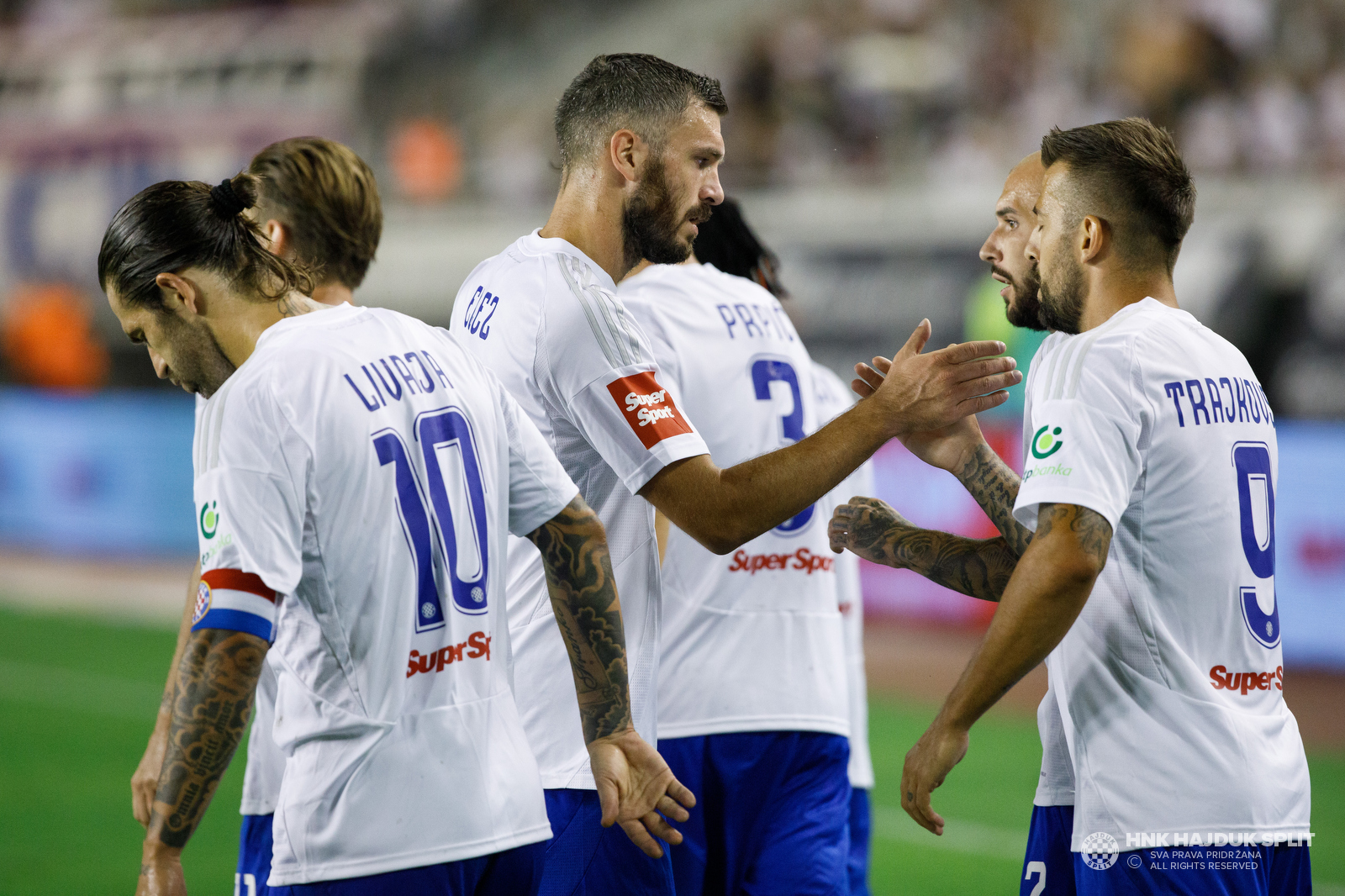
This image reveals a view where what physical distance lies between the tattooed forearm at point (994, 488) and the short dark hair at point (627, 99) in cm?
100

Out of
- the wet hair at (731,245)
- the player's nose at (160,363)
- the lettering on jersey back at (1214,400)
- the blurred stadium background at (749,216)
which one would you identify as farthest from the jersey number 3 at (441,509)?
the blurred stadium background at (749,216)

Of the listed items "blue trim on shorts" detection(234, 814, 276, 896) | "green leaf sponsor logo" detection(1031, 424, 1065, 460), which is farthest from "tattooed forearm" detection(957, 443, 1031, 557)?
"blue trim on shorts" detection(234, 814, 276, 896)

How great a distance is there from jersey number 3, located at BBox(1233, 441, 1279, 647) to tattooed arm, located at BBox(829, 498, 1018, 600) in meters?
0.54

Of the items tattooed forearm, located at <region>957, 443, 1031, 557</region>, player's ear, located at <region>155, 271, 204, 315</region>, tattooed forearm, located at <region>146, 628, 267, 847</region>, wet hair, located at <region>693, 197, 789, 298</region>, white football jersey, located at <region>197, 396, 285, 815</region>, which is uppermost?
wet hair, located at <region>693, 197, 789, 298</region>

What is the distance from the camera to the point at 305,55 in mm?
21969

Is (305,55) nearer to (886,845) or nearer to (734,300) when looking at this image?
(886,845)

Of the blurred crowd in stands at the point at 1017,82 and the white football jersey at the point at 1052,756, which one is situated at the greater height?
the blurred crowd in stands at the point at 1017,82

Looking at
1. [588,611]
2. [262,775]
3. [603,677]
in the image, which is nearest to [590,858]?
[603,677]

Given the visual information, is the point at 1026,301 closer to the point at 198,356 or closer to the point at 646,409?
the point at 646,409

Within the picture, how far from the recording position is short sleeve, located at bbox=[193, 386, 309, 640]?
251 centimetres

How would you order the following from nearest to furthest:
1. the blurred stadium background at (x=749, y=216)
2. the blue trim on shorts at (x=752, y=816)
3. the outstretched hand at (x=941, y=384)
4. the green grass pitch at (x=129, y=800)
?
1. the outstretched hand at (x=941, y=384)
2. the blue trim on shorts at (x=752, y=816)
3. the green grass pitch at (x=129, y=800)
4. the blurred stadium background at (x=749, y=216)

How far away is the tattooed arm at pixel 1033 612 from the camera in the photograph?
8.95 feet

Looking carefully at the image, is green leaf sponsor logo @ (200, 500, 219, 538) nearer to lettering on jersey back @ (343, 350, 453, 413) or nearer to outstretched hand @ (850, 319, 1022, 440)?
lettering on jersey back @ (343, 350, 453, 413)

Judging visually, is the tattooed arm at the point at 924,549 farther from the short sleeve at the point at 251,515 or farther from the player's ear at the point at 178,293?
the player's ear at the point at 178,293
